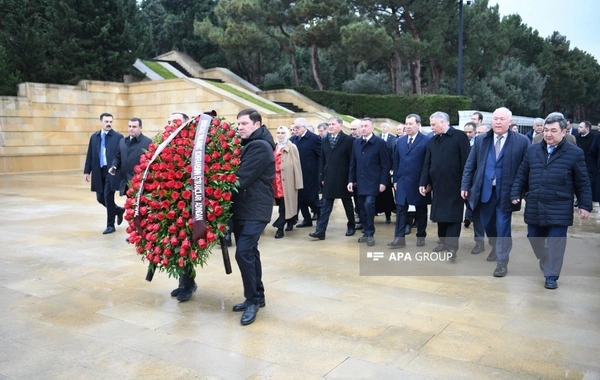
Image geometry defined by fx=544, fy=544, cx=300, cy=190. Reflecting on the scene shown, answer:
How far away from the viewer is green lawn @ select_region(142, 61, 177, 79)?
26453 millimetres

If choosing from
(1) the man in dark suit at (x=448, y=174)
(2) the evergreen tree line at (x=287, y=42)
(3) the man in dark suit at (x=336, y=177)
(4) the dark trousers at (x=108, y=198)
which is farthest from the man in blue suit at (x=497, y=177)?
(2) the evergreen tree line at (x=287, y=42)

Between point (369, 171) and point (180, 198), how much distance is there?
3714 millimetres

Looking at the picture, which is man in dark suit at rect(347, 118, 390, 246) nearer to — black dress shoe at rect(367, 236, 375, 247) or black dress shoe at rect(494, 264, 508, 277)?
black dress shoe at rect(367, 236, 375, 247)

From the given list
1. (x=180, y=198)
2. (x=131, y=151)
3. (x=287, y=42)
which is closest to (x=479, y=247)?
(x=180, y=198)

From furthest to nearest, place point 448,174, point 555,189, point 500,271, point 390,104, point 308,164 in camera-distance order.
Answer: point 390,104
point 308,164
point 448,174
point 500,271
point 555,189

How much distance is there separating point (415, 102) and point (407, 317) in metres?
19.6

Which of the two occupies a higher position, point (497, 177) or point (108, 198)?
point (497, 177)

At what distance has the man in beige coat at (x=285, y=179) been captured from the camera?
8367 millimetres

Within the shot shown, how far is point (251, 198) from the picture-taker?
185 inches

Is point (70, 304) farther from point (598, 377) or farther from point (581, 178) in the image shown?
point (581, 178)

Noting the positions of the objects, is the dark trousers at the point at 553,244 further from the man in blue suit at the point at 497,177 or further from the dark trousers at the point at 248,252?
the dark trousers at the point at 248,252

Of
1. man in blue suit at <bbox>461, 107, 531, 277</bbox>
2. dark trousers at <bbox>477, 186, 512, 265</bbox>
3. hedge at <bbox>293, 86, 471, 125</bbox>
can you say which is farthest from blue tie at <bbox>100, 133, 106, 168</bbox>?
hedge at <bbox>293, 86, 471, 125</bbox>

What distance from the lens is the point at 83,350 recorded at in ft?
13.4

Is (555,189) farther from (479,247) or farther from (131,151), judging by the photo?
(131,151)
